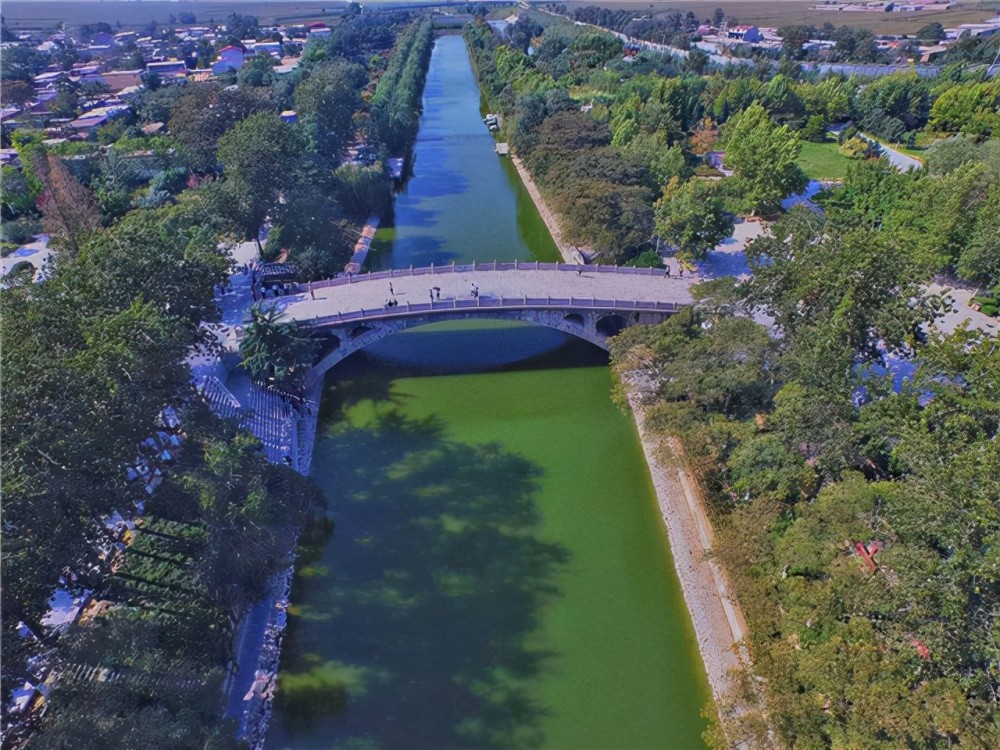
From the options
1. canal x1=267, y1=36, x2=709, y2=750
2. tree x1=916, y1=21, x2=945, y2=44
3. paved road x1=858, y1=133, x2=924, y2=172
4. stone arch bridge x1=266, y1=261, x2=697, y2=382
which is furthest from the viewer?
tree x1=916, y1=21, x2=945, y2=44

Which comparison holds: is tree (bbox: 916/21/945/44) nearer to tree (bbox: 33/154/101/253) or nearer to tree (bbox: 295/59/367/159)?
tree (bbox: 295/59/367/159)

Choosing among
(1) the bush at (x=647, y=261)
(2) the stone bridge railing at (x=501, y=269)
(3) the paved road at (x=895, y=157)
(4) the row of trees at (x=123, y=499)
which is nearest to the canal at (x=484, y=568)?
(2) the stone bridge railing at (x=501, y=269)

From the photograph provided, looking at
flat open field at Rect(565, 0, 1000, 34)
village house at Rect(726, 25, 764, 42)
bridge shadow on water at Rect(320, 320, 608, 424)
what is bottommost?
bridge shadow on water at Rect(320, 320, 608, 424)

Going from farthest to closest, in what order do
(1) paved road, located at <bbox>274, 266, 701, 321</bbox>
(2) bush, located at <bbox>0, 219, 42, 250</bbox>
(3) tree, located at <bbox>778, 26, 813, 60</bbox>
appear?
(3) tree, located at <bbox>778, 26, 813, 60</bbox>, (2) bush, located at <bbox>0, 219, 42, 250</bbox>, (1) paved road, located at <bbox>274, 266, 701, 321</bbox>

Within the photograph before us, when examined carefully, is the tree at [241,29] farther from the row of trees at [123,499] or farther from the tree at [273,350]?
the row of trees at [123,499]

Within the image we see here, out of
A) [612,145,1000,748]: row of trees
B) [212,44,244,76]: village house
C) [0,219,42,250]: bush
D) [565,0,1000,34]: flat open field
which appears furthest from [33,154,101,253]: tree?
[565,0,1000,34]: flat open field

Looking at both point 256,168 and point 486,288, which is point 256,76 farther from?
point 486,288

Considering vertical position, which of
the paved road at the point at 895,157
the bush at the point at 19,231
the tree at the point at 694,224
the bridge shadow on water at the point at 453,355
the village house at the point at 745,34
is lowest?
the bridge shadow on water at the point at 453,355

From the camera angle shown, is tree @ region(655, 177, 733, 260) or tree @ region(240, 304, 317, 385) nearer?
tree @ region(240, 304, 317, 385)
